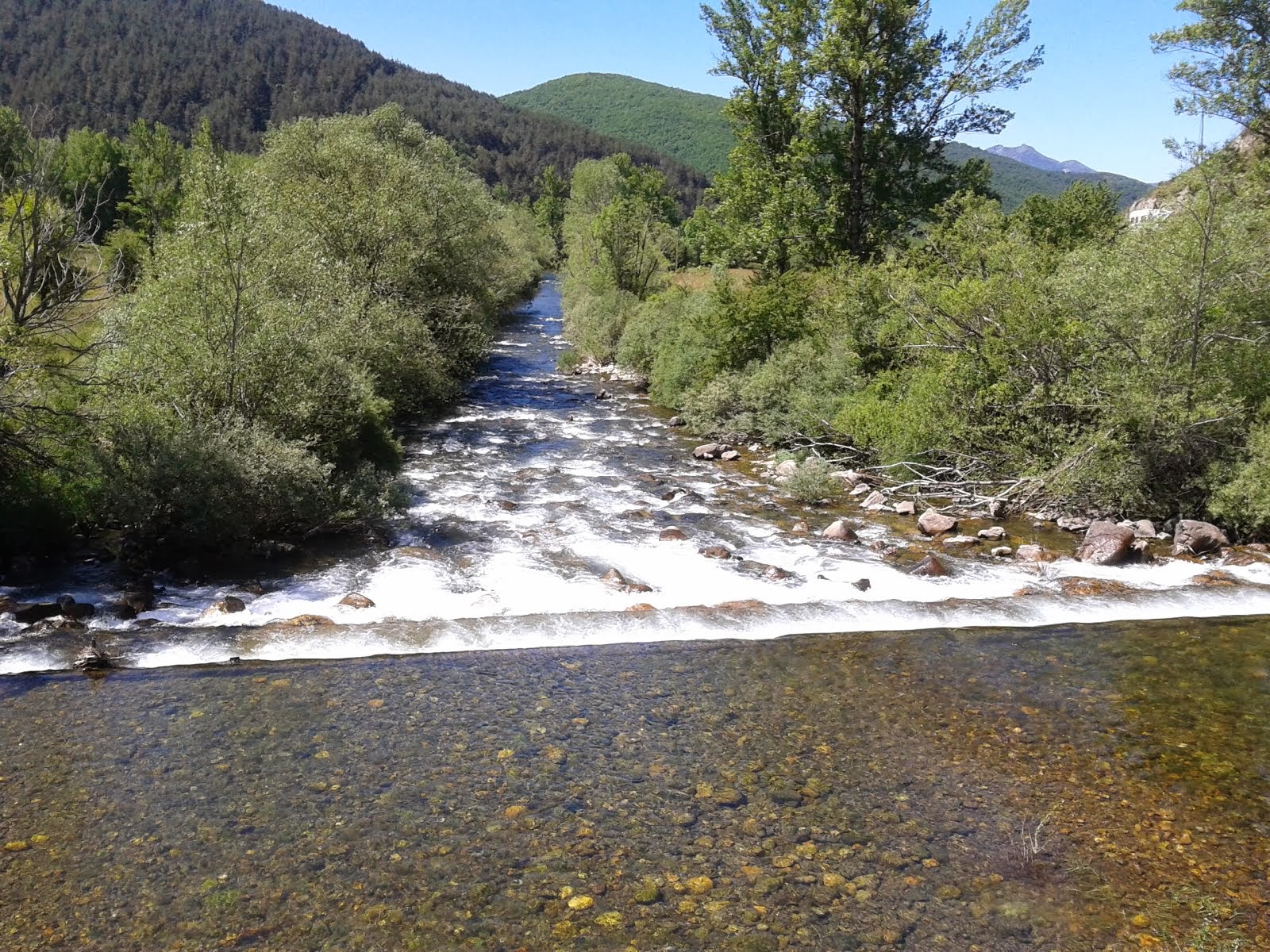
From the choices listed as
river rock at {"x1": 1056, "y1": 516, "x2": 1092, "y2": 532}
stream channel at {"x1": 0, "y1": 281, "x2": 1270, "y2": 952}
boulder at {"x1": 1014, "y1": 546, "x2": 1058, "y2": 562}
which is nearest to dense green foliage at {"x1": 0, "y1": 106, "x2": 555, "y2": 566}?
stream channel at {"x1": 0, "y1": 281, "x2": 1270, "y2": 952}

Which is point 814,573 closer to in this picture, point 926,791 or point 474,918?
point 926,791

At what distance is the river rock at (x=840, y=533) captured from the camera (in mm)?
15648

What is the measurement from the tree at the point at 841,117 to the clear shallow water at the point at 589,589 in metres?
12.8

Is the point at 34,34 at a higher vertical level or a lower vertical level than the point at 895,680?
higher

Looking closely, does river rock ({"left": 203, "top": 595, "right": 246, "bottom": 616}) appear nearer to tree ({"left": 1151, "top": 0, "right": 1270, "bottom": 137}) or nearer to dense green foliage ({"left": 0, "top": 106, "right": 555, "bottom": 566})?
dense green foliage ({"left": 0, "top": 106, "right": 555, "bottom": 566})

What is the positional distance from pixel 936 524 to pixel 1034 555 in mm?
2009

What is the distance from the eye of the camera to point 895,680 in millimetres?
10094

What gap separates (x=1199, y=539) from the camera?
14.6 m

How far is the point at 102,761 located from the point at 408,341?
19045 millimetres

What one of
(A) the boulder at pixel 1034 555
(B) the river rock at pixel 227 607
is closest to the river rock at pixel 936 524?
(A) the boulder at pixel 1034 555

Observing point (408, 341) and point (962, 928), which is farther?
point (408, 341)

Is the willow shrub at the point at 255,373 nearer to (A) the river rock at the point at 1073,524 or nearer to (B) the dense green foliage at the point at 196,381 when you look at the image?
(B) the dense green foliage at the point at 196,381

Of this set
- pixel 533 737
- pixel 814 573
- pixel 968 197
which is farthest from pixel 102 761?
pixel 968 197

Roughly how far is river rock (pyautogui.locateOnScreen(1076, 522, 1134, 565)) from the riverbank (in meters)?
3.49
